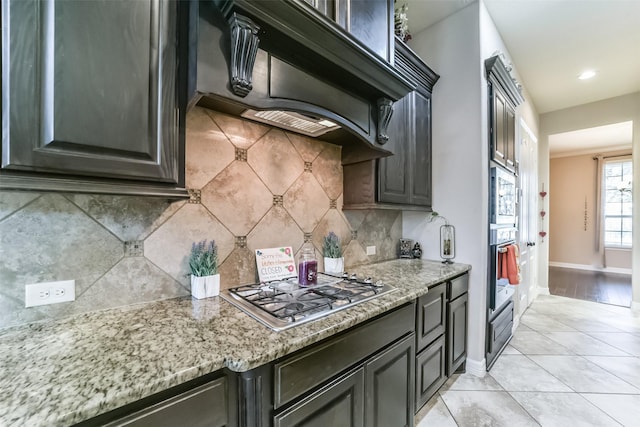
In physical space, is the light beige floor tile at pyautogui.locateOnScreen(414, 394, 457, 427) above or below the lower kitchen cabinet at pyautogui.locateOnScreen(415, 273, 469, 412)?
below

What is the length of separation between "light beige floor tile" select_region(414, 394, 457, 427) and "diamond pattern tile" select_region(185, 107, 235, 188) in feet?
6.46

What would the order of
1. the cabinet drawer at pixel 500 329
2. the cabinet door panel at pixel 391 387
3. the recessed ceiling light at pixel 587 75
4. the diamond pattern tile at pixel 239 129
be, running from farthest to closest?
the recessed ceiling light at pixel 587 75, the cabinet drawer at pixel 500 329, the diamond pattern tile at pixel 239 129, the cabinet door panel at pixel 391 387

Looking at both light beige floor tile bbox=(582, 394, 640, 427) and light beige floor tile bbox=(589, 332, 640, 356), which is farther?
light beige floor tile bbox=(589, 332, 640, 356)

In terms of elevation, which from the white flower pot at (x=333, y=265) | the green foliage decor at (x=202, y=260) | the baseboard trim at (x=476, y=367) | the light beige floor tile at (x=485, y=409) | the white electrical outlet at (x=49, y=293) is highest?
the green foliage decor at (x=202, y=260)

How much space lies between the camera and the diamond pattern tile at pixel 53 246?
3.13 ft

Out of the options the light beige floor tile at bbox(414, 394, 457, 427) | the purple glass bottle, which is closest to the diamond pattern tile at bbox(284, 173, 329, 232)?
the purple glass bottle

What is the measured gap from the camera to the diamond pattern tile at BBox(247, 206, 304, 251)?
1601 mm

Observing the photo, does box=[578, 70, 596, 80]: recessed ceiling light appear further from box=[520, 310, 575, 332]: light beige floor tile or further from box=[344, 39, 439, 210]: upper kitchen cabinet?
box=[520, 310, 575, 332]: light beige floor tile

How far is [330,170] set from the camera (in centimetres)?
205

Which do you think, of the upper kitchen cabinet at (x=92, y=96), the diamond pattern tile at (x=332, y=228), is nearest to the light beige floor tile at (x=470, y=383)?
the diamond pattern tile at (x=332, y=228)

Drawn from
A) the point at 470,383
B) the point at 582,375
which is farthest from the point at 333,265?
the point at 582,375

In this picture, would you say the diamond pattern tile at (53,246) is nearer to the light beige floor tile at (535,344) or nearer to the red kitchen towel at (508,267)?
the red kitchen towel at (508,267)

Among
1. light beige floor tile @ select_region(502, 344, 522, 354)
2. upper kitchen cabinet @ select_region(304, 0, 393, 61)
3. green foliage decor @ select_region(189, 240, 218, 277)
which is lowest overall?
light beige floor tile @ select_region(502, 344, 522, 354)

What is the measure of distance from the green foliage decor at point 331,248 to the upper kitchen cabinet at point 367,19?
1194mm
